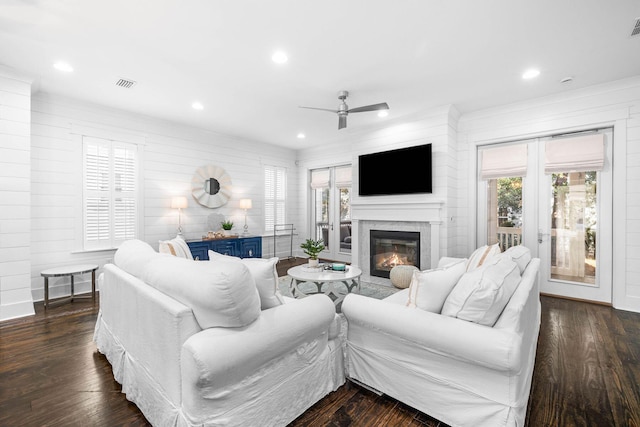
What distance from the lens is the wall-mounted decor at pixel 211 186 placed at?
5555 millimetres

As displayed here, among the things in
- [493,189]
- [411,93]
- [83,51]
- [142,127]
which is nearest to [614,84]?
[493,189]

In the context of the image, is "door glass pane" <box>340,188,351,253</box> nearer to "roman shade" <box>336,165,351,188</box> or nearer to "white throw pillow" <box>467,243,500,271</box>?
"roman shade" <box>336,165,351,188</box>

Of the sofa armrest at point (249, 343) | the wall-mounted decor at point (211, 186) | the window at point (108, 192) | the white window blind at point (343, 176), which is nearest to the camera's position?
the sofa armrest at point (249, 343)

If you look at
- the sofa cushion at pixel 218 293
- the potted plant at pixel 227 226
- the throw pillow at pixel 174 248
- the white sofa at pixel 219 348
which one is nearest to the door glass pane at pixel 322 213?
the potted plant at pixel 227 226

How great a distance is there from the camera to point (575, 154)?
153 inches

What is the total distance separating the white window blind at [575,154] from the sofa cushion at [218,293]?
448 centimetres

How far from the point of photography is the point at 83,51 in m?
2.96

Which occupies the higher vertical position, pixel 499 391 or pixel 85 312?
pixel 499 391

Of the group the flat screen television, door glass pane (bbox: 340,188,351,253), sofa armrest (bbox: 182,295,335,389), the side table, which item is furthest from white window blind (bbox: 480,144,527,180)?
the side table

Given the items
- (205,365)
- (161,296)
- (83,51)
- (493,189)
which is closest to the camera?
(205,365)

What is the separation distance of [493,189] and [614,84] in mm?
1810

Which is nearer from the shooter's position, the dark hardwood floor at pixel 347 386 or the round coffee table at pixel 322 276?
the dark hardwood floor at pixel 347 386

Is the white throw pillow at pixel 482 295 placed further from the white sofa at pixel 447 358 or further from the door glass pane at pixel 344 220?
the door glass pane at pixel 344 220

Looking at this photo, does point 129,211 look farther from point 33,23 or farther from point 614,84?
point 614,84
